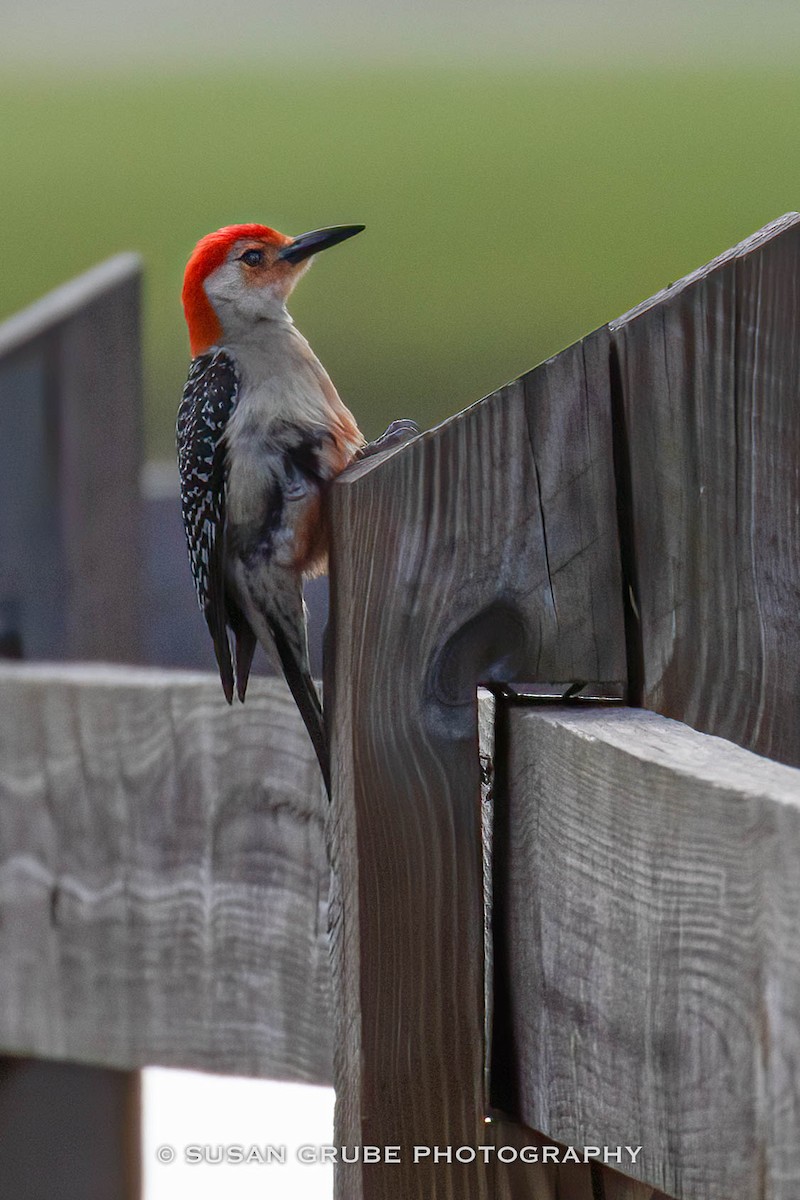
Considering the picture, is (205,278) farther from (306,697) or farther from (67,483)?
(306,697)

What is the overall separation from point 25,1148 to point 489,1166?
86 centimetres

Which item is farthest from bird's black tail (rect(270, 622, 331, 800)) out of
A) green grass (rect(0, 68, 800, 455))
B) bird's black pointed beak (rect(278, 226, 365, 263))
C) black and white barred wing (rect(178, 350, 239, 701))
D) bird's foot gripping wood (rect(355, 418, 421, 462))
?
green grass (rect(0, 68, 800, 455))

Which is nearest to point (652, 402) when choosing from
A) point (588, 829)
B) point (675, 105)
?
point (588, 829)

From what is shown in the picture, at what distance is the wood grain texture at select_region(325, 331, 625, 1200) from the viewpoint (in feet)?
3.88

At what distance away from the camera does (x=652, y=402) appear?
122 centimetres

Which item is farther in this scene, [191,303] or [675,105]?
[675,105]

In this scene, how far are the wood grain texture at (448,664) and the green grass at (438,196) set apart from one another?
10951mm

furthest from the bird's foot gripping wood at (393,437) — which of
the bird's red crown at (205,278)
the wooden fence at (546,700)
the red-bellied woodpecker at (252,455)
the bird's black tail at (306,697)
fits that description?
the bird's red crown at (205,278)

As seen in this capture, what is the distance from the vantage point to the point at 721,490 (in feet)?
4.12

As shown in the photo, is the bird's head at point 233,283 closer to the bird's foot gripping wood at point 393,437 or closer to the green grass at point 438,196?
the bird's foot gripping wood at point 393,437

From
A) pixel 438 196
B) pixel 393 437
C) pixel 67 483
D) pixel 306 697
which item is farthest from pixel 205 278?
pixel 438 196

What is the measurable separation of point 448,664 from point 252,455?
991 mm

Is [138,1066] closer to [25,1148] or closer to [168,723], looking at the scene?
[25,1148]

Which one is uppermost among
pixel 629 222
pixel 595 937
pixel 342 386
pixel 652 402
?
pixel 629 222
